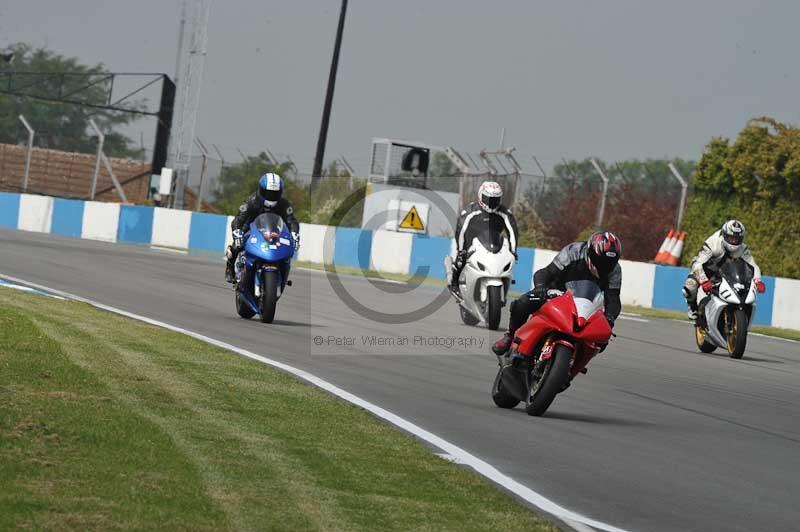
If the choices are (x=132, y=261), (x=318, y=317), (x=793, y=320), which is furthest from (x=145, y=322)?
(x=793, y=320)

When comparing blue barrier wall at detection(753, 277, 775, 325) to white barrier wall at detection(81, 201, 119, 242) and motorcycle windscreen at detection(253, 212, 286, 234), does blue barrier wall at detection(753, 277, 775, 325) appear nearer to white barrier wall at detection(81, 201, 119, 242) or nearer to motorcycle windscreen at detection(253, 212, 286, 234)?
motorcycle windscreen at detection(253, 212, 286, 234)

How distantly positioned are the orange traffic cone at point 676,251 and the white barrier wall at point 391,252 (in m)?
5.81

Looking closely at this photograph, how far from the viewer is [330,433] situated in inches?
330

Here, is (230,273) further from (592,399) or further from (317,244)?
(317,244)

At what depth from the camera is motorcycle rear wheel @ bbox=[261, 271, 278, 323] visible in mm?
15586

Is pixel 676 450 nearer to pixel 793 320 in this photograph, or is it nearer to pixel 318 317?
pixel 318 317

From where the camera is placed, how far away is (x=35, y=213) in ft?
132

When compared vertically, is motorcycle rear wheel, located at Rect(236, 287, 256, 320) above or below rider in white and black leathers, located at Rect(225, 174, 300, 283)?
below

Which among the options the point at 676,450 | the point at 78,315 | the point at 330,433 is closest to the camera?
the point at 330,433

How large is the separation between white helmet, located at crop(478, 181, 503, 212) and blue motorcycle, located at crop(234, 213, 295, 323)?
2.81 metres

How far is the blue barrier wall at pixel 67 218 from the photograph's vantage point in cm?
3916

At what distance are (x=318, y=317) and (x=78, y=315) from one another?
4.25 meters

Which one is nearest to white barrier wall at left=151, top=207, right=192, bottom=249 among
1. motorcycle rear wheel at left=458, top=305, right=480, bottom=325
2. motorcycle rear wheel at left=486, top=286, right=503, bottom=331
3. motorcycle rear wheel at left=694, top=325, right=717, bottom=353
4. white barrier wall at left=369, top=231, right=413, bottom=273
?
white barrier wall at left=369, top=231, right=413, bottom=273

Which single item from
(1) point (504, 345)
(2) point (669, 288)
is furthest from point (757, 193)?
(1) point (504, 345)
